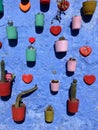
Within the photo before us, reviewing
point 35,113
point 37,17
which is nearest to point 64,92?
point 35,113

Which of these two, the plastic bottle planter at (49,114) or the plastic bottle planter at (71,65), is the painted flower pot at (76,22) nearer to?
the plastic bottle planter at (71,65)

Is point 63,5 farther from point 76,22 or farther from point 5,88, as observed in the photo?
point 5,88

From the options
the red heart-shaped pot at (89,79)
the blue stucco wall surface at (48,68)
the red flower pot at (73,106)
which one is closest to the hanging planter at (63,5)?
the blue stucco wall surface at (48,68)

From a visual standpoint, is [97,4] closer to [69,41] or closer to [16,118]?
[69,41]

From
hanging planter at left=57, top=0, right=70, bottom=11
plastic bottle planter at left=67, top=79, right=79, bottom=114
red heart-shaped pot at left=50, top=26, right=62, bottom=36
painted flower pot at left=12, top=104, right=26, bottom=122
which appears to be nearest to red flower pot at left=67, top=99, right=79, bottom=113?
plastic bottle planter at left=67, top=79, right=79, bottom=114

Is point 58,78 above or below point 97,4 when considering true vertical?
below

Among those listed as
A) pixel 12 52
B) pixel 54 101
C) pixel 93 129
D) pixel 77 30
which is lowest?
pixel 93 129
